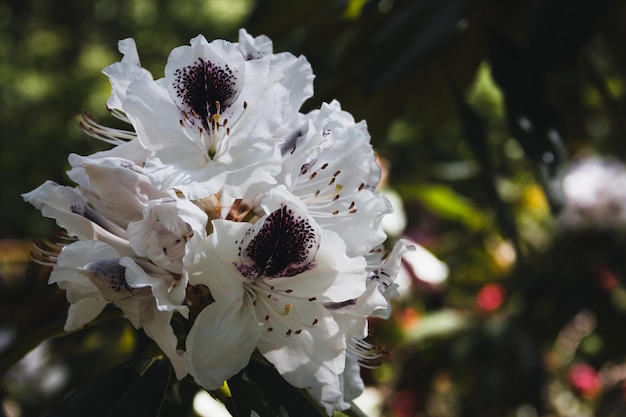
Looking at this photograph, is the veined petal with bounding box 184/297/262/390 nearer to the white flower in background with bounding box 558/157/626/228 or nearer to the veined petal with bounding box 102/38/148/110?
the veined petal with bounding box 102/38/148/110

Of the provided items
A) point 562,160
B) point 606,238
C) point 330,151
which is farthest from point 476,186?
point 330,151

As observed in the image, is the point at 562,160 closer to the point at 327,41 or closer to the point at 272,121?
the point at 327,41

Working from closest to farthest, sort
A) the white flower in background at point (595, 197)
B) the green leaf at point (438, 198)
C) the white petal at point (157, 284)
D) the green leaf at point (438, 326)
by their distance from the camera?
the white petal at point (157, 284)
the green leaf at point (438, 198)
the green leaf at point (438, 326)
the white flower in background at point (595, 197)

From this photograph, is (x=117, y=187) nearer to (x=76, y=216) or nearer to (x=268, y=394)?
(x=76, y=216)

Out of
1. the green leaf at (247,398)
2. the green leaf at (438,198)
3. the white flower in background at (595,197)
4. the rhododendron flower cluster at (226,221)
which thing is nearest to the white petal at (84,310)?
the rhododendron flower cluster at (226,221)

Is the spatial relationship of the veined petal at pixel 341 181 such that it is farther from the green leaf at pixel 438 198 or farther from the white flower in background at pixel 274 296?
the green leaf at pixel 438 198

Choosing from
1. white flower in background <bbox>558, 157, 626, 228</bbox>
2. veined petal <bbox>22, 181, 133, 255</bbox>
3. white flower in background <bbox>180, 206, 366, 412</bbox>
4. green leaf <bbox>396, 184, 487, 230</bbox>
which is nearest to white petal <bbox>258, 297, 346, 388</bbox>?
white flower in background <bbox>180, 206, 366, 412</bbox>
